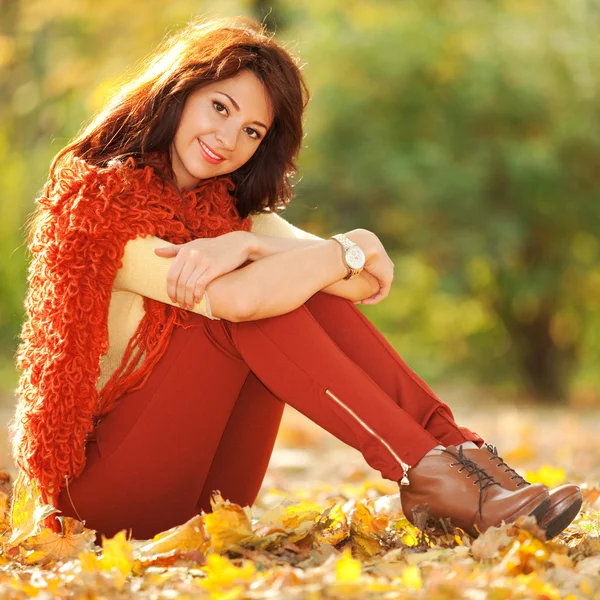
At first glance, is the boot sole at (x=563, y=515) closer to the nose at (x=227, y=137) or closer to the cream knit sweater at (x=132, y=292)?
the cream knit sweater at (x=132, y=292)

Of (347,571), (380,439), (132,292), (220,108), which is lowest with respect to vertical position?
(347,571)

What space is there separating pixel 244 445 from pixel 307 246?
55 cm

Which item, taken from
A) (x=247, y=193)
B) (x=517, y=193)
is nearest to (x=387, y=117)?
(x=517, y=193)

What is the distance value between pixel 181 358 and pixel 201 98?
72cm

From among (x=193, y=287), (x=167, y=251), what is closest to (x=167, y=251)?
(x=167, y=251)

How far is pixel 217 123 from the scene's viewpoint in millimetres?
2436

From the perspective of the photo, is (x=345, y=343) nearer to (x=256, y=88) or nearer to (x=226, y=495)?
(x=226, y=495)

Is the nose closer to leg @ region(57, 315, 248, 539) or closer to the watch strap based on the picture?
the watch strap

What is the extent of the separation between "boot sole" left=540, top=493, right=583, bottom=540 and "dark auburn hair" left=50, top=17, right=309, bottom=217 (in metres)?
1.28

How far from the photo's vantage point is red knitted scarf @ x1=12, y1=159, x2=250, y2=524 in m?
2.18

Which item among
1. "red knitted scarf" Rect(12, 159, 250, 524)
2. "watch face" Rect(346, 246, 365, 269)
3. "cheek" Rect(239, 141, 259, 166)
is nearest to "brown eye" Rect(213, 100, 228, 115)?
"cheek" Rect(239, 141, 259, 166)

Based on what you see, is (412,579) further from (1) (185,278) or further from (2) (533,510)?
(1) (185,278)

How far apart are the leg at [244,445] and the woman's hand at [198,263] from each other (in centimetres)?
34

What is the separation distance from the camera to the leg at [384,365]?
83.7 inches
